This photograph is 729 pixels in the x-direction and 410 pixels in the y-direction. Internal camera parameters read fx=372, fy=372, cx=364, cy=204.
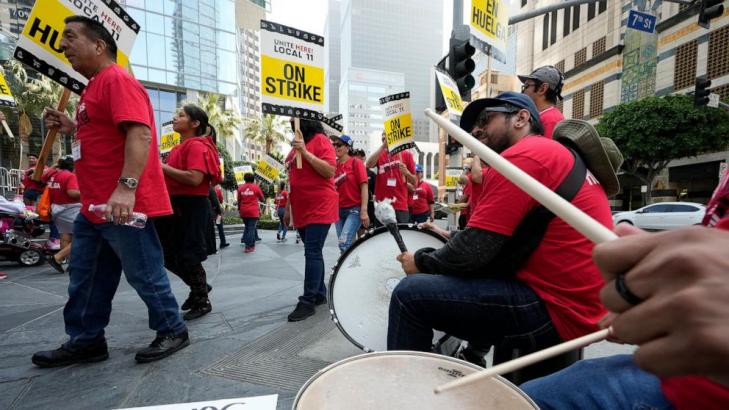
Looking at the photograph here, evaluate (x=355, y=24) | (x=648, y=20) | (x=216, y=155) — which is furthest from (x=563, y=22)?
Answer: (x=355, y=24)

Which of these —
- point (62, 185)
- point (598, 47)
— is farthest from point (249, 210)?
point (598, 47)

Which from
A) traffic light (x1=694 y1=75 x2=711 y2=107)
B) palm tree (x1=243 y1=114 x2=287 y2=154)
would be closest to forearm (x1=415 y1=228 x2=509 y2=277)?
traffic light (x1=694 y1=75 x2=711 y2=107)

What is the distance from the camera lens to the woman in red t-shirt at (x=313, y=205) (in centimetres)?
348

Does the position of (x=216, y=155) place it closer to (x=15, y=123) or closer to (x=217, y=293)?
(x=217, y=293)

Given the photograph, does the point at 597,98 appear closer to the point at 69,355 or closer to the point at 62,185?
the point at 62,185

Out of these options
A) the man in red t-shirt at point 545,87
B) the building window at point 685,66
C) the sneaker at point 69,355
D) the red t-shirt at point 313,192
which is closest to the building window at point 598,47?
the building window at point 685,66

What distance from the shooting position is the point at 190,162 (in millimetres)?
3148

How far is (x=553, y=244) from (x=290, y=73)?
322 centimetres

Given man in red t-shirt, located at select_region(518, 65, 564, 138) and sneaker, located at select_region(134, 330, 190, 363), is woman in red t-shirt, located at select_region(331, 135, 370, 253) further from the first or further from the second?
sneaker, located at select_region(134, 330, 190, 363)

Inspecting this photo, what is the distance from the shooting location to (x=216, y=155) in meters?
3.37

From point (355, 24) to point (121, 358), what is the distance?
129 metres

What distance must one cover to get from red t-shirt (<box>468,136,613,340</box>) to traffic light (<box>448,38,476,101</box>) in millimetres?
5018

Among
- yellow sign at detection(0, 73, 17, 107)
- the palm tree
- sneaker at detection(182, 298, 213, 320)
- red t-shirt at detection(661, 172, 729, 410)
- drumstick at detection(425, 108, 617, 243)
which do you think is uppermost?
the palm tree

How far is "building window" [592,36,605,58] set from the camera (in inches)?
1023
